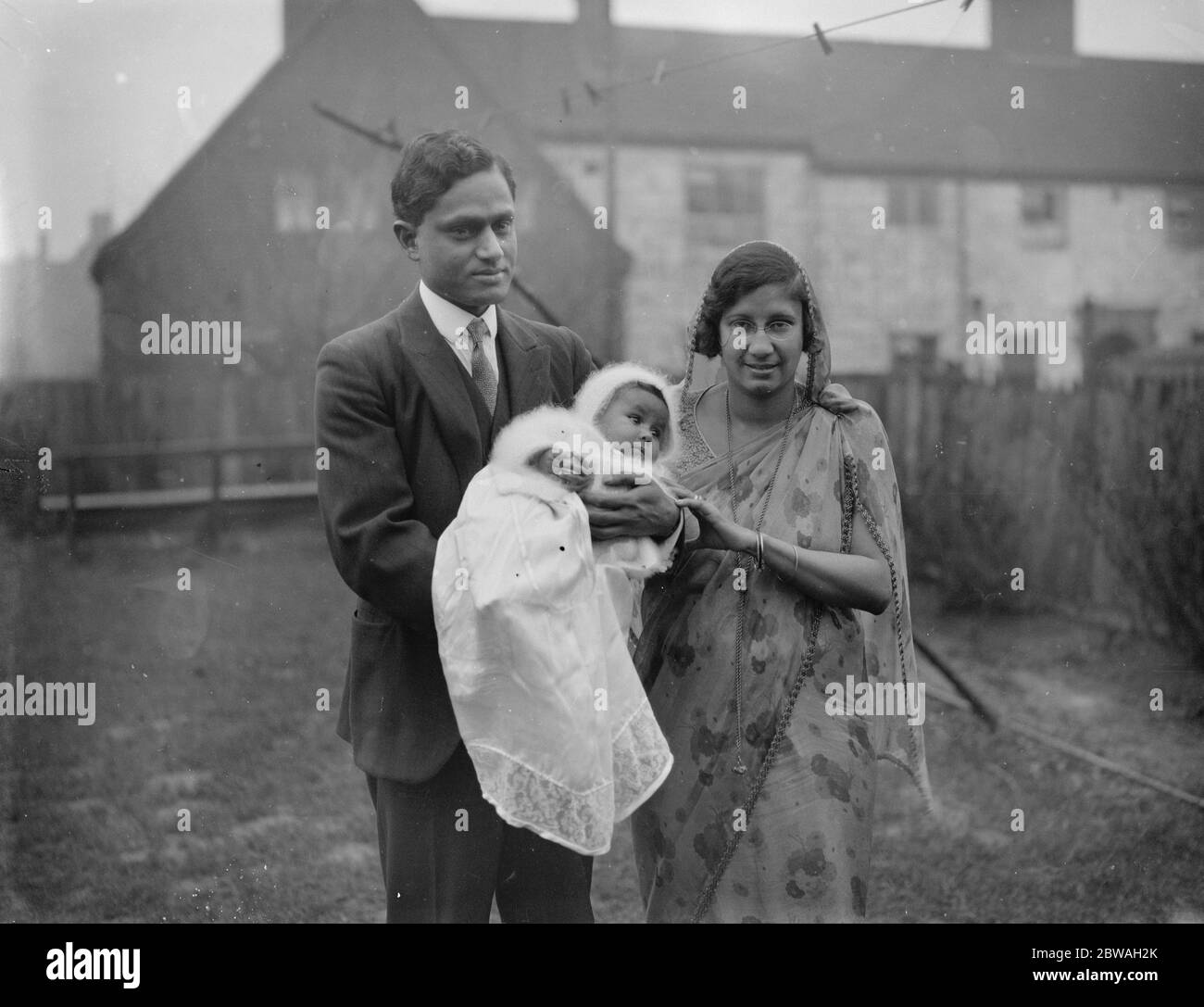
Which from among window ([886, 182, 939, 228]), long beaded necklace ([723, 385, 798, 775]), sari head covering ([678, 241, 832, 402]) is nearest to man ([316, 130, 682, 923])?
long beaded necklace ([723, 385, 798, 775])

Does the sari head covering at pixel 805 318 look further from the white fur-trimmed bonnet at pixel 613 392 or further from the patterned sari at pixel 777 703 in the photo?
the white fur-trimmed bonnet at pixel 613 392

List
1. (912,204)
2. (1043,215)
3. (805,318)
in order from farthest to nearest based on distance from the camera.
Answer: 1. (1043,215)
2. (912,204)
3. (805,318)

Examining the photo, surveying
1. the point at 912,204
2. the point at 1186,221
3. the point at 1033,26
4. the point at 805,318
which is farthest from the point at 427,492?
the point at 1186,221

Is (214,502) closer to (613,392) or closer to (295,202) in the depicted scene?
(295,202)

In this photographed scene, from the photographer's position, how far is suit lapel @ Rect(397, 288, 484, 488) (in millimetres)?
2256

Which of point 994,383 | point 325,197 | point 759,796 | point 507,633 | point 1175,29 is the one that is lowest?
point 759,796

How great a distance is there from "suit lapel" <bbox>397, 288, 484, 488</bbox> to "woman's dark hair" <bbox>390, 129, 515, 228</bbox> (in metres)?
0.22

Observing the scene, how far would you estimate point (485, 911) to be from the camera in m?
2.32

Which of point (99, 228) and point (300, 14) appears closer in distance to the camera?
point (300, 14)

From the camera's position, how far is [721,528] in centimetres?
221

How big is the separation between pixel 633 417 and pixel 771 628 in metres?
0.52
